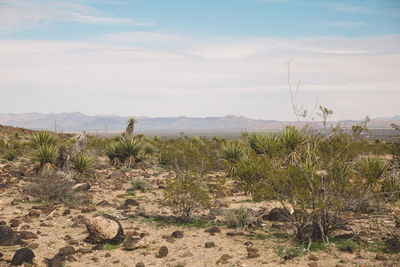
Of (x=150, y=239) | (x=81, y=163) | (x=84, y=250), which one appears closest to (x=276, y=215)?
(x=150, y=239)

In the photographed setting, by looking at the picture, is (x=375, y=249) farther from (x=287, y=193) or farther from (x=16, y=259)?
(x=16, y=259)

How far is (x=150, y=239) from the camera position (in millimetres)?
8117

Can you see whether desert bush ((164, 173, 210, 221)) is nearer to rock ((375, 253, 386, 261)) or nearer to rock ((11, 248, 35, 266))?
rock ((11, 248, 35, 266))

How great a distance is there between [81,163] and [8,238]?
27.7ft

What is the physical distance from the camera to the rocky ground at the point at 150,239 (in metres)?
6.55

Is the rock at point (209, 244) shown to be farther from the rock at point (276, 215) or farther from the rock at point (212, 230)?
the rock at point (276, 215)

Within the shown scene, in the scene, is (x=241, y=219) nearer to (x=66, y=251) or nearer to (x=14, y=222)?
(x=66, y=251)

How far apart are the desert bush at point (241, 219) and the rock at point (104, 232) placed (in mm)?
2821

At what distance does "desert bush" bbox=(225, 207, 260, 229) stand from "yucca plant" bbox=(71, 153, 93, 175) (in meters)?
8.75

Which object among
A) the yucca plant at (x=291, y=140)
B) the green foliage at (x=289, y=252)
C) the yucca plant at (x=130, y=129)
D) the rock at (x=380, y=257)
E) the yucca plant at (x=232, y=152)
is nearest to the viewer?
the rock at (x=380, y=257)

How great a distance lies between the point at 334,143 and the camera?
25.7 ft

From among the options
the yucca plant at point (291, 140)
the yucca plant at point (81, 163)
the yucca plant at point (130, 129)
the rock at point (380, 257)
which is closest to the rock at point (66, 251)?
the rock at point (380, 257)

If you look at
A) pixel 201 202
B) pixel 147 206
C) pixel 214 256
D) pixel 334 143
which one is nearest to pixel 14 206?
pixel 147 206

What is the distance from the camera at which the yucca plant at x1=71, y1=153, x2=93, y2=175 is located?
51.1ft
